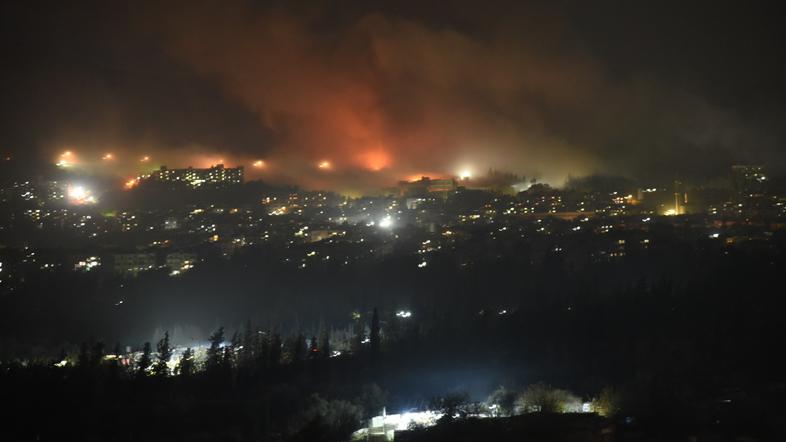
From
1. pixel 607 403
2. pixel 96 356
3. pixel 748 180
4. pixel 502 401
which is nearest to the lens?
pixel 607 403

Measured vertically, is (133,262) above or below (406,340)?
above

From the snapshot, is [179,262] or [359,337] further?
[179,262]

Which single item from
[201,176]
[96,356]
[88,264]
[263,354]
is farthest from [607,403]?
[201,176]

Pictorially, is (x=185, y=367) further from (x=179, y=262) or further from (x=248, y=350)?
(x=179, y=262)

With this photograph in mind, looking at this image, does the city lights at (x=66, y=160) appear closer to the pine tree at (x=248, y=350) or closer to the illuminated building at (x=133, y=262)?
the illuminated building at (x=133, y=262)

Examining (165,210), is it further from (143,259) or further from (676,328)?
(676,328)

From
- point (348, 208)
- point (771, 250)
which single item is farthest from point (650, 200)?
point (348, 208)

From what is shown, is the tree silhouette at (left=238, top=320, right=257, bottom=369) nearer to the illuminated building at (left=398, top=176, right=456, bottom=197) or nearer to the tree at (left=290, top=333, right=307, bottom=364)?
the tree at (left=290, top=333, right=307, bottom=364)
